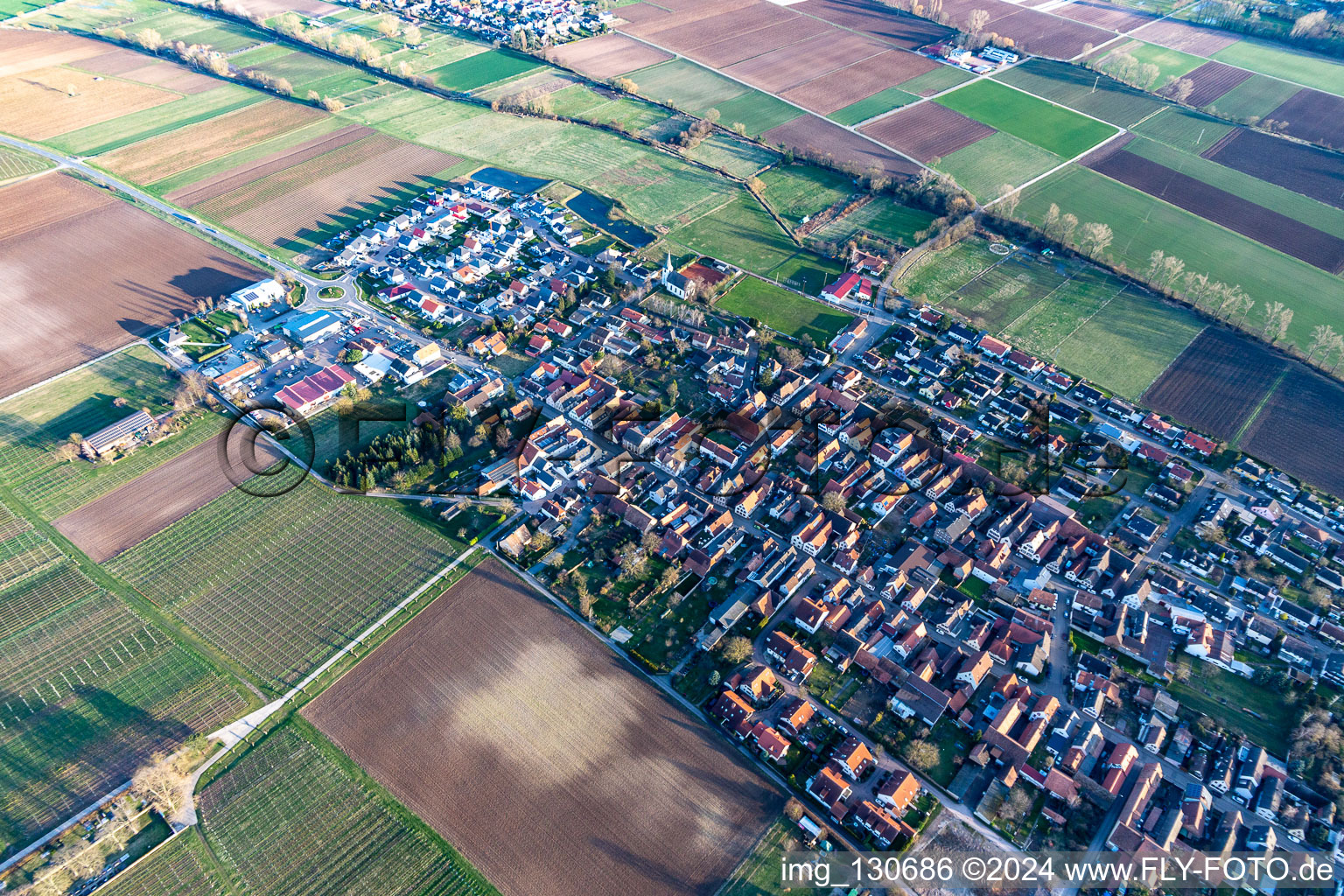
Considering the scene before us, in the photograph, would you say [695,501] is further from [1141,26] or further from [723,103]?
[1141,26]

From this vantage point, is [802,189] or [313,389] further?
[802,189]

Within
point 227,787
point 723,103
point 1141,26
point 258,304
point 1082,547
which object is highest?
point 1141,26

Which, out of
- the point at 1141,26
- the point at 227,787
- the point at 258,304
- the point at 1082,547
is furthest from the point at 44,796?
the point at 1141,26

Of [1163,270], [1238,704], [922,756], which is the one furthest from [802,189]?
[922,756]

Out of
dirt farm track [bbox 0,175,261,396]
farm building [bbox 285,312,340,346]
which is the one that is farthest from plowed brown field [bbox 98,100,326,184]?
farm building [bbox 285,312,340,346]

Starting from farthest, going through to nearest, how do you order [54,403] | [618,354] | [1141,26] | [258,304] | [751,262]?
[1141,26] < [751,262] < [258,304] < [618,354] < [54,403]

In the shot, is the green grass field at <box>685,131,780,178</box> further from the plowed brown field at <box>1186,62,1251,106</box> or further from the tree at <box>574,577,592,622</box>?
the plowed brown field at <box>1186,62,1251,106</box>

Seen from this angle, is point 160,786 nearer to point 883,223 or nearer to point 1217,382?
point 883,223

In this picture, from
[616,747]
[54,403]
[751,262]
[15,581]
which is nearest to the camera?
[616,747]
